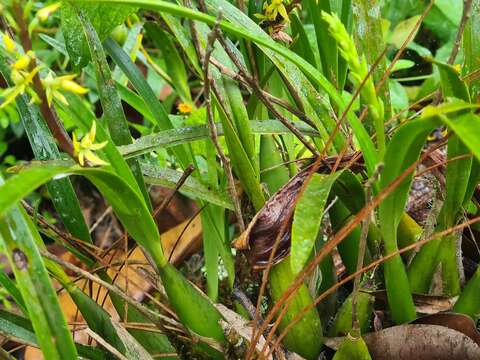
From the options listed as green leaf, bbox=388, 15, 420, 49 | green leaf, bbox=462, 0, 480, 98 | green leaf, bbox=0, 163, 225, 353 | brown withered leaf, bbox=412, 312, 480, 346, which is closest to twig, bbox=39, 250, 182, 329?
green leaf, bbox=0, 163, 225, 353

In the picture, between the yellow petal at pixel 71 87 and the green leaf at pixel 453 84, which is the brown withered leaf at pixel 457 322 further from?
the yellow petal at pixel 71 87

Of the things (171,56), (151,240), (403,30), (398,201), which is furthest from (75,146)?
(403,30)

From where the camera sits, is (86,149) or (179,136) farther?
(179,136)

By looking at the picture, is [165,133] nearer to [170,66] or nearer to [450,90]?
[450,90]

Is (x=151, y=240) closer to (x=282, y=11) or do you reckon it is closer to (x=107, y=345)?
(x=107, y=345)

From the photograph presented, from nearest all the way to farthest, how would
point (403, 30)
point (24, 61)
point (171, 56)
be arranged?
point (24, 61), point (171, 56), point (403, 30)

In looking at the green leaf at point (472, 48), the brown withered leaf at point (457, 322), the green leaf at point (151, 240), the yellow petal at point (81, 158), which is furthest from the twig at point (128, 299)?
the green leaf at point (472, 48)

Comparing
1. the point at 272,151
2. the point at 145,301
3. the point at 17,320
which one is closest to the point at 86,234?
the point at 17,320
